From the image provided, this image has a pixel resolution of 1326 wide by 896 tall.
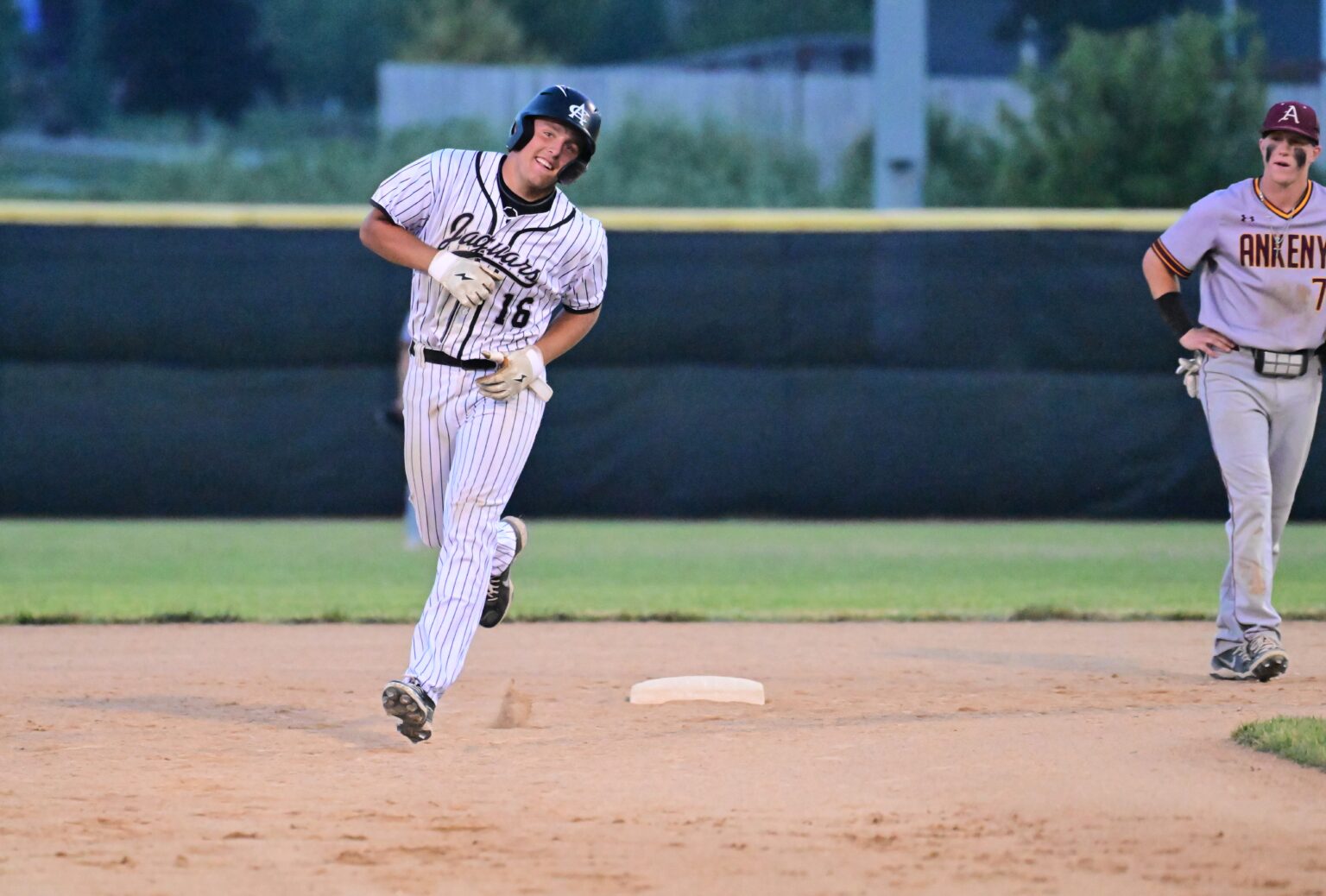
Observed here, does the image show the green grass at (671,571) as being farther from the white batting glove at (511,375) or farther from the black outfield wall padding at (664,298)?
the white batting glove at (511,375)

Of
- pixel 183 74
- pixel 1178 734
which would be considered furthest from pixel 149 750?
pixel 183 74

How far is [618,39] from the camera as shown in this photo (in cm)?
5078

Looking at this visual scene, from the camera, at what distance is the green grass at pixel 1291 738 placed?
14.4 ft

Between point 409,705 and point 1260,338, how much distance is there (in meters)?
3.10

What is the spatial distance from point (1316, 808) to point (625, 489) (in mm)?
7928

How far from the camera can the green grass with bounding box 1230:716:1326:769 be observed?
4.40m

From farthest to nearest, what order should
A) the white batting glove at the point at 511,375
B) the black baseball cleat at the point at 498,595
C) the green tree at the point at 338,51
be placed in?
the green tree at the point at 338,51
the black baseball cleat at the point at 498,595
the white batting glove at the point at 511,375

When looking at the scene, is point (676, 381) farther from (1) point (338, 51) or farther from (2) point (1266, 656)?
(1) point (338, 51)

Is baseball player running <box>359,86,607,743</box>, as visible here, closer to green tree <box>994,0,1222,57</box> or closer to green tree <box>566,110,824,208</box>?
green tree <box>566,110,824,208</box>

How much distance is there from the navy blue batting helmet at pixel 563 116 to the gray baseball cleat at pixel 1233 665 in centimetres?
277

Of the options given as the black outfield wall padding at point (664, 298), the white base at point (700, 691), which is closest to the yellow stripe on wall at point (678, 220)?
the black outfield wall padding at point (664, 298)

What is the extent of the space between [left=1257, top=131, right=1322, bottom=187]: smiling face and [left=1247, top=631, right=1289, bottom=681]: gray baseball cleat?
1477mm

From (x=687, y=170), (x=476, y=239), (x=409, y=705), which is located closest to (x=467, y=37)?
(x=687, y=170)

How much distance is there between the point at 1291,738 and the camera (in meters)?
4.53
